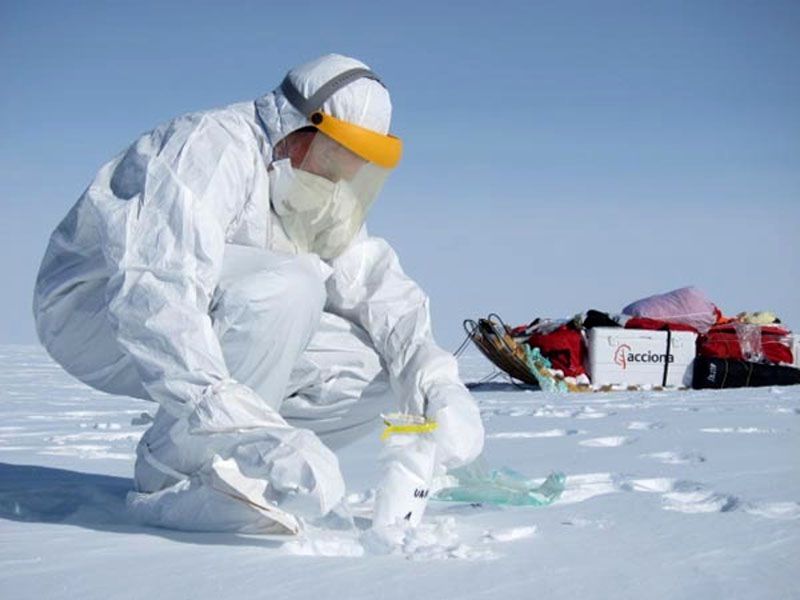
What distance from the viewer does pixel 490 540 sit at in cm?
197

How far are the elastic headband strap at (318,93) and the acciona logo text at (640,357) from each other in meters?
6.02

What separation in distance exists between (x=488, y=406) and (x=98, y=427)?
2.46 meters

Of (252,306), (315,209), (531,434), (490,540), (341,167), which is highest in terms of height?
(341,167)

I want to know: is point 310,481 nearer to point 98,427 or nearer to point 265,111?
point 265,111

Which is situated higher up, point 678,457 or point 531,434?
point 678,457

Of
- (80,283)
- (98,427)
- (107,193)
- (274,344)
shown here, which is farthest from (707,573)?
(98,427)

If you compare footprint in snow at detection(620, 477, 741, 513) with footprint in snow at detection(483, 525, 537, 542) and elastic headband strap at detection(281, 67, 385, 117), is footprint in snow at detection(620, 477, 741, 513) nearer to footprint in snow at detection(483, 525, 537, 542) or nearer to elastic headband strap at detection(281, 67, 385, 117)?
footprint in snow at detection(483, 525, 537, 542)

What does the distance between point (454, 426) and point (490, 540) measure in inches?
17.8

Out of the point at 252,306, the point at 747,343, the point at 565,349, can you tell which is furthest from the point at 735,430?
the point at 747,343

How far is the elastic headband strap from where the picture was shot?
241cm

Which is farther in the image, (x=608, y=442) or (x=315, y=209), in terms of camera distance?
(x=608, y=442)

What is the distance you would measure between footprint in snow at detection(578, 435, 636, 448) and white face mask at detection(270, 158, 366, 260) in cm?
162

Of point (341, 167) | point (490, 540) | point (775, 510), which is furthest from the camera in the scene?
point (341, 167)

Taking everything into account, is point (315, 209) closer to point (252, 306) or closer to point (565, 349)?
point (252, 306)
